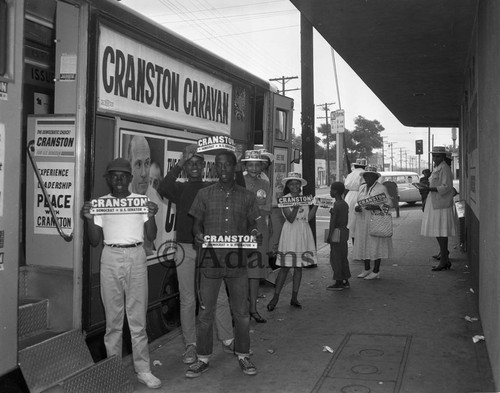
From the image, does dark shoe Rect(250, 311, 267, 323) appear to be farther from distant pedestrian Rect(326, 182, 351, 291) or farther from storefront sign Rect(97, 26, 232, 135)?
storefront sign Rect(97, 26, 232, 135)

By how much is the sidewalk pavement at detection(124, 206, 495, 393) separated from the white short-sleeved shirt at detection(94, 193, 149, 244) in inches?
48.9

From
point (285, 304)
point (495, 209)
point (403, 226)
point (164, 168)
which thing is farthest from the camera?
point (403, 226)

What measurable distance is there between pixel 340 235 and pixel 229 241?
3.72 meters

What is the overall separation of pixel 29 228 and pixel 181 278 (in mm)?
→ 1407

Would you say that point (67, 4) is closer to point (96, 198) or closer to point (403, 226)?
point (96, 198)

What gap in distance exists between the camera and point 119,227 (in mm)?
4598

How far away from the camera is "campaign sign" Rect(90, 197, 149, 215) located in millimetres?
4492

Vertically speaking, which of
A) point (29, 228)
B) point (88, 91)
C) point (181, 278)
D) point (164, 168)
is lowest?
point (181, 278)

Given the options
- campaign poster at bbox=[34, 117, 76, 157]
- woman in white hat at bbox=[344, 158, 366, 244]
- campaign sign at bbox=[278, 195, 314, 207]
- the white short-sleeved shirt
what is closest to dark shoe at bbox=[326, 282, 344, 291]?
campaign sign at bbox=[278, 195, 314, 207]

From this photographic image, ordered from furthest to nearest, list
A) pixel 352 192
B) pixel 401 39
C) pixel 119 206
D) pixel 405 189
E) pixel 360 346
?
pixel 405 189, pixel 352 192, pixel 401 39, pixel 360 346, pixel 119 206

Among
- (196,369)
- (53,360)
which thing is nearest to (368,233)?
(196,369)

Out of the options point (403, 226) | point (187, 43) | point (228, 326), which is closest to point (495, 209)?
point (228, 326)

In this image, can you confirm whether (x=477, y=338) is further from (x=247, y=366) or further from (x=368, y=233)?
(x=368, y=233)

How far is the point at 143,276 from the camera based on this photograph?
186 inches
